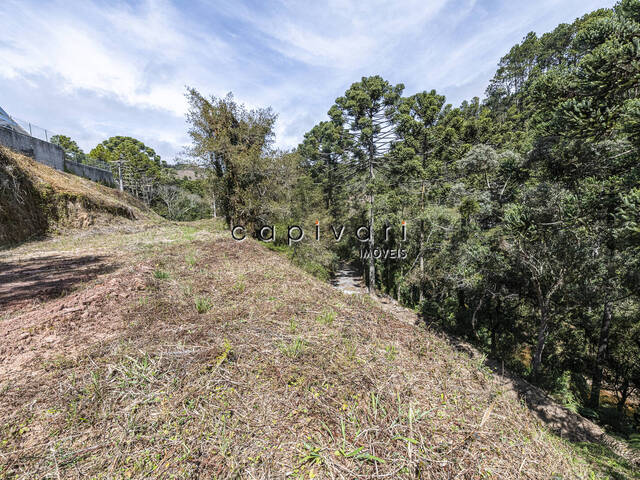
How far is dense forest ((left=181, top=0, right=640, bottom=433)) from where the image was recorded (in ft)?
16.3

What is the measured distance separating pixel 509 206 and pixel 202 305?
1016 cm

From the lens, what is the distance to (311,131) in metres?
29.0

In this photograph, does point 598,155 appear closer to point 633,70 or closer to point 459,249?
point 633,70

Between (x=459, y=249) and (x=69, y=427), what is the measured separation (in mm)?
13392

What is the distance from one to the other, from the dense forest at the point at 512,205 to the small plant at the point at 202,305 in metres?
6.57

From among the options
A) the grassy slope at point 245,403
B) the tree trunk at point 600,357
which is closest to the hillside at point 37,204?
the grassy slope at point 245,403

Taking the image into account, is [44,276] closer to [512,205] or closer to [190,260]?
[190,260]

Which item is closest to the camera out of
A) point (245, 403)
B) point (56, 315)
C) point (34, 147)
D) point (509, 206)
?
point (245, 403)

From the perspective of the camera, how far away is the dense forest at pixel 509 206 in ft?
16.4

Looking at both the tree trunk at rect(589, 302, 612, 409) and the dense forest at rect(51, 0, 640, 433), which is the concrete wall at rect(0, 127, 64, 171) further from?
the tree trunk at rect(589, 302, 612, 409)

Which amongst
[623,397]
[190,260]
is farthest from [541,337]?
[190,260]

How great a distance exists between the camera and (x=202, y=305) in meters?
3.60

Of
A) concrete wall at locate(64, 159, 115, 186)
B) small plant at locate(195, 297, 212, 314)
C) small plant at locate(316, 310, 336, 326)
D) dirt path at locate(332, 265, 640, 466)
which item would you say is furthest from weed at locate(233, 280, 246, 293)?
concrete wall at locate(64, 159, 115, 186)

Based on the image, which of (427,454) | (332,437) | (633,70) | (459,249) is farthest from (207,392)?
(459,249)
